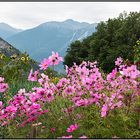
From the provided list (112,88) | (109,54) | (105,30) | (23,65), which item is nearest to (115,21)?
(105,30)

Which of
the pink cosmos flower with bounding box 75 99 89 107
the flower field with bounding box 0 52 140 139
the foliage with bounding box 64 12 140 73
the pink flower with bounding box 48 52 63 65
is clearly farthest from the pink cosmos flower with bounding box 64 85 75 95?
the foliage with bounding box 64 12 140 73

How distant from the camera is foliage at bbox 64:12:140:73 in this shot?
48688 millimetres

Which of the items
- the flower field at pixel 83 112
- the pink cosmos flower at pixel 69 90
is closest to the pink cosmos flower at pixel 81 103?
the flower field at pixel 83 112

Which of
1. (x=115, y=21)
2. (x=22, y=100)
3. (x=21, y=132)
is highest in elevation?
(x=115, y=21)

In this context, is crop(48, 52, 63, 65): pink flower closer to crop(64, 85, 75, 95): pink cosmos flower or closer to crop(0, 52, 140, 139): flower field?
crop(0, 52, 140, 139): flower field

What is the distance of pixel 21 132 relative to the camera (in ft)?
18.4

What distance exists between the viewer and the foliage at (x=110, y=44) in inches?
1917

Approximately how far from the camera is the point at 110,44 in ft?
169

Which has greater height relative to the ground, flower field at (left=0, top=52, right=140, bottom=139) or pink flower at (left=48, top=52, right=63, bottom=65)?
pink flower at (left=48, top=52, right=63, bottom=65)

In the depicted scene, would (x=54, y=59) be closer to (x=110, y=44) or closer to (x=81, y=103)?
(x=81, y=103)

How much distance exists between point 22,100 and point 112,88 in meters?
1.58

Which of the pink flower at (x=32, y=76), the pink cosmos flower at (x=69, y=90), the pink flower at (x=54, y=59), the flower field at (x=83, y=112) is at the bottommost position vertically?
the flower field at (x=83, y=112)

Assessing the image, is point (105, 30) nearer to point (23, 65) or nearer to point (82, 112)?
point (23, 65)

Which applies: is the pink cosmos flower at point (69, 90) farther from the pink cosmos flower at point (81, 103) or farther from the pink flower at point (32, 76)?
the pink flower at point (32, 76)
